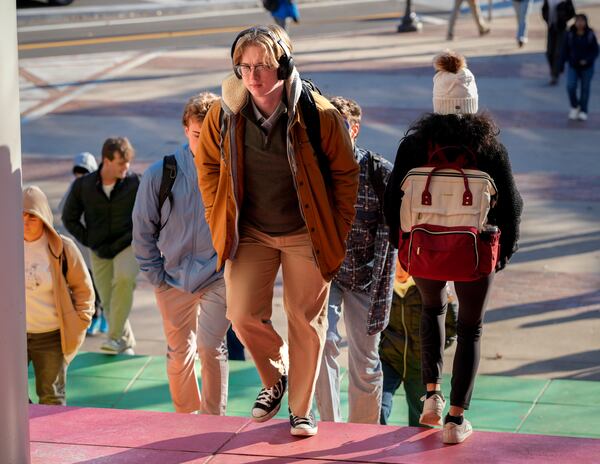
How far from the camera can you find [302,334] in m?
5.48

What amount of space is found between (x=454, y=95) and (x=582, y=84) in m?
12.1

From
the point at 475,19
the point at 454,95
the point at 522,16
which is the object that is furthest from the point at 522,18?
the point at 454,95

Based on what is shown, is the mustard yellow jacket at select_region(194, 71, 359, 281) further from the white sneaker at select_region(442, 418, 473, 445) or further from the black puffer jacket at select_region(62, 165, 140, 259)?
the black puffer jacket at select_region(62, 165, 140, 259)

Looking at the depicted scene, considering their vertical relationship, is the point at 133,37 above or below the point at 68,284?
below

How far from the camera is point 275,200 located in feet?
17.4

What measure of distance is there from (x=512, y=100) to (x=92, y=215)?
10455 millimetres

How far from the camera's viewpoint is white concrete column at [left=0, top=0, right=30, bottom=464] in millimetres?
4527

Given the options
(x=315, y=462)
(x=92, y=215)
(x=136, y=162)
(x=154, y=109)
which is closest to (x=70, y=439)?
(x=315, y=462)

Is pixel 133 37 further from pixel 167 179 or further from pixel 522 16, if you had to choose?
pixel 167 179

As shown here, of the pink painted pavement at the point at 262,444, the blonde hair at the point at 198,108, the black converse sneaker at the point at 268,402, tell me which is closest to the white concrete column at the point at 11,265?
the pink painted pavement at the point at 262,444

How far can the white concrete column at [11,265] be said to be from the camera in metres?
4.53

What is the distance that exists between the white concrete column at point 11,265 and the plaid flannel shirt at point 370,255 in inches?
86.2

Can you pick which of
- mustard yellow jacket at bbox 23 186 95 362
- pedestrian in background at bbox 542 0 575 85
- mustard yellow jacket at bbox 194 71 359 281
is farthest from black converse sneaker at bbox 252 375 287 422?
pedestrian in background at bbox 542 0 575 85

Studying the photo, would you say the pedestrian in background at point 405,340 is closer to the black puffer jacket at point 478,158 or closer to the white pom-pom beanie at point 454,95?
the black puffer jacket at point 478,158
